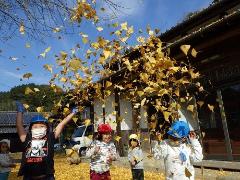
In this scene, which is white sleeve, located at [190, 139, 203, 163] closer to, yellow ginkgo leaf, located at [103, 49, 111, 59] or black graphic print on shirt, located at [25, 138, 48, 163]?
yellow ginkgo leaf, located at [103, 49, 111, 59]

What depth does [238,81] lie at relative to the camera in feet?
30.0

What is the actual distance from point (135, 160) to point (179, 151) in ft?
9.60

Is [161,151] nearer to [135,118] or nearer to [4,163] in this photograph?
[4,163]

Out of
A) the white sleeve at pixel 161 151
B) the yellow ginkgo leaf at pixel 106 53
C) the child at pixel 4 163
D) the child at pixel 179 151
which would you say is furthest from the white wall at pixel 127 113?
the child at pixel 179 151

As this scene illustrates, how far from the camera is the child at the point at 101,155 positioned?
5.43 metres

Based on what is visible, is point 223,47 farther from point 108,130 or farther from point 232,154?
point 108,130

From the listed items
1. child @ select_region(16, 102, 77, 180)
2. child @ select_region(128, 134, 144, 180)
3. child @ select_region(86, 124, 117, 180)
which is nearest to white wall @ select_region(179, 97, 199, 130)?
child @ select_region(128, 134, 144, 180)

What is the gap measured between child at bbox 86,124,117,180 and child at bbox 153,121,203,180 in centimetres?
123

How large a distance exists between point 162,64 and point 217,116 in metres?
5.53

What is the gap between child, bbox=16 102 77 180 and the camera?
13.1 feet

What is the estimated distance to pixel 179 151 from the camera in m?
4.46

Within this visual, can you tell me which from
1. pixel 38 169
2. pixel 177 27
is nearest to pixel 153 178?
pixel 38 169

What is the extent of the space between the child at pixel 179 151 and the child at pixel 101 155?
123cm

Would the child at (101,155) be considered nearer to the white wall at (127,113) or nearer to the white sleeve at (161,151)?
the white sleeve at (161,151)
